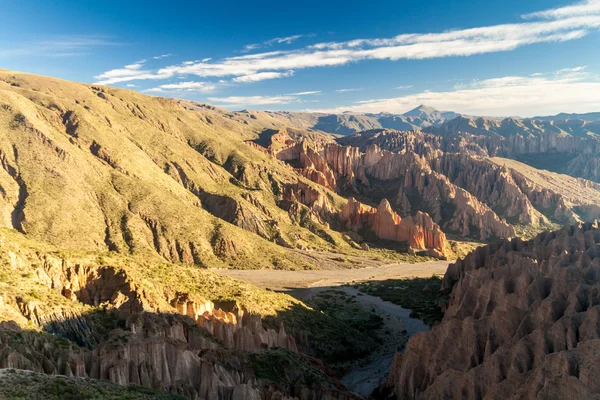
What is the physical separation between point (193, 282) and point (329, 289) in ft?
159

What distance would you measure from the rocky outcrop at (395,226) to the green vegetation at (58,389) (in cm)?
13848

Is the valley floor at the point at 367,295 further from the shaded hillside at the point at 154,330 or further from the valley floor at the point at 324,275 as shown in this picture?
the shaded hillside at the point at 154,330

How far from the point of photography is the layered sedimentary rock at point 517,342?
101ft

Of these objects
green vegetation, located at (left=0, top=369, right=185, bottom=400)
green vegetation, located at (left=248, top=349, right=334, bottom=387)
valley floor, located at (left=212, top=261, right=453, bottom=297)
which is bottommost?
valley floor, located at (left=212, top=261, right=453, bottom=297)

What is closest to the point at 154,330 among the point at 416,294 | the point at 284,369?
the point at 284,369

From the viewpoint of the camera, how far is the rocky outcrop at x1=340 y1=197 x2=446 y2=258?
157 m

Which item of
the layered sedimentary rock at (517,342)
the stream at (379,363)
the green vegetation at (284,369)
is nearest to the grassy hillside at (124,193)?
the stream at (379,363)

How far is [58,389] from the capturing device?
75.4ft

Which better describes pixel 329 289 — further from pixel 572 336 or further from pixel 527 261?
pixel 572 336

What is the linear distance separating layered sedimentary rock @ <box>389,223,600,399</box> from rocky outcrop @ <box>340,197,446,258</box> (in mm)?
88907

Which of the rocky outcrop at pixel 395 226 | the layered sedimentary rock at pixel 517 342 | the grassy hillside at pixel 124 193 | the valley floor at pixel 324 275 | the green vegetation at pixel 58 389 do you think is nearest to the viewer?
the green vegetation at pixel 58 389

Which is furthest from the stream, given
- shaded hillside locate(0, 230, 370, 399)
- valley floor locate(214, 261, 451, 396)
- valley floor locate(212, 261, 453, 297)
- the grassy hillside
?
the grassy hillside

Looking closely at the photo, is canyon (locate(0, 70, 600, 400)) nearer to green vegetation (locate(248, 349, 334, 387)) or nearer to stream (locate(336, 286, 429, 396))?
green vegetation (locate(248, 349, 334, 387))

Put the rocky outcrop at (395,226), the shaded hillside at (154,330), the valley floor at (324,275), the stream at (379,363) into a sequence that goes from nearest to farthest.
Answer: the shaded hillside at (154,330), the stream at (379,363), the valley floor at (324,275), the rocky outcrop at (395,226)
